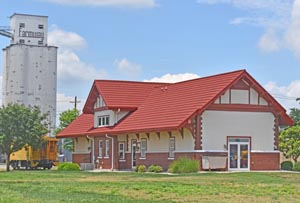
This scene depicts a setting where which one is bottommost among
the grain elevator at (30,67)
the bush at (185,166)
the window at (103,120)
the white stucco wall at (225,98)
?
the bush at (185,166)

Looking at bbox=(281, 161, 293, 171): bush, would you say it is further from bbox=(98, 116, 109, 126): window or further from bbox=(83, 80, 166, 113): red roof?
bbox=(98, 116, 109, 126): window

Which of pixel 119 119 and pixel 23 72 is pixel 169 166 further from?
pixel 23 72

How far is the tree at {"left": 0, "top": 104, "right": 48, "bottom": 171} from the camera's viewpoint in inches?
2211

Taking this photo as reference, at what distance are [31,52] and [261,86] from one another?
58.4 meters

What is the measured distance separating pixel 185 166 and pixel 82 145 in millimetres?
22069

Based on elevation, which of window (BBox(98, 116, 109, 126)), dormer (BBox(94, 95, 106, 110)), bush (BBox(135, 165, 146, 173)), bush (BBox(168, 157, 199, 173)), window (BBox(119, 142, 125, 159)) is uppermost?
dormer (BBox(94, 95, 106, 110))

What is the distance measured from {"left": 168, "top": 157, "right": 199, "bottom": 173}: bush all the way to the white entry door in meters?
3.53

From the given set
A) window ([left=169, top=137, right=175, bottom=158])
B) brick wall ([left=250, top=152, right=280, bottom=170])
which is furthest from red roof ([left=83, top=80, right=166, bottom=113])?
brick wall ([left=250, top=152, right=280, bottom=170])

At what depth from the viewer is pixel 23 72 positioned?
3871 inches

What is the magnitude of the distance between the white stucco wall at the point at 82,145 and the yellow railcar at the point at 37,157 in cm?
203

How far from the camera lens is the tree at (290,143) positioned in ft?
187

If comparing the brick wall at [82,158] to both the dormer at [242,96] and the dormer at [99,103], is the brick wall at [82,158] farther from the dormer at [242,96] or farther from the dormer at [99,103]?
the dormer at [242,96]

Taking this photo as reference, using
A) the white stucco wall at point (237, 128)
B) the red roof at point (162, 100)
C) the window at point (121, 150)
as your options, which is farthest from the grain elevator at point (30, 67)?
the white stucco wall at point (237, 128)

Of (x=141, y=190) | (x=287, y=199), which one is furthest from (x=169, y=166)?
(x=287, y=199)
